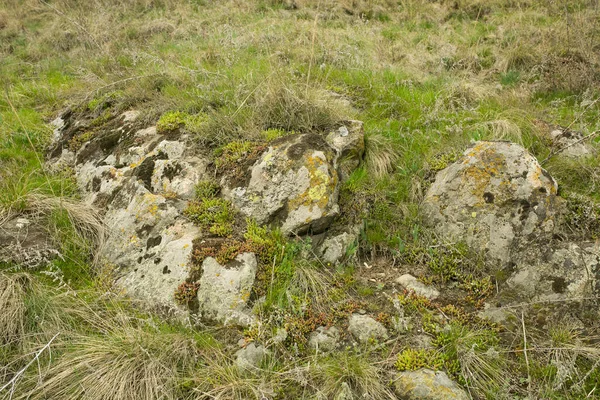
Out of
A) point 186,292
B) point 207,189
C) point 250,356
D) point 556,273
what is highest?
point 207,189

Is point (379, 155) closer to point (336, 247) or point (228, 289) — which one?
point (336, 247)

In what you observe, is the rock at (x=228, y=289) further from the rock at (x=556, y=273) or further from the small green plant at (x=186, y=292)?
the rock at (x=556, y=273)

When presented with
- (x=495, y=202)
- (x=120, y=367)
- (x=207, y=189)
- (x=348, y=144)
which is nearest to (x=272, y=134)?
(x=348, y=144)

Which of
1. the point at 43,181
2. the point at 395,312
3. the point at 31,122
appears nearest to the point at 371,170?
the point at 395,312

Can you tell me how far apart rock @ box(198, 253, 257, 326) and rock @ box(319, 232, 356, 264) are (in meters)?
0.68

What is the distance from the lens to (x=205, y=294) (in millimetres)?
3395

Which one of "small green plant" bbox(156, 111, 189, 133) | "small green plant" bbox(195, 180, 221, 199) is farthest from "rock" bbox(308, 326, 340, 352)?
"small green plant" bbox(156, 111, 189, 133)

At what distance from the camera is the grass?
286 centimetres

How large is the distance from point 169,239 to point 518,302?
3131 mm

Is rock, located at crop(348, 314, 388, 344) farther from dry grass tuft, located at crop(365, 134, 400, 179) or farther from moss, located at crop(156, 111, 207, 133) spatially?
moss, located at crop(156, 111, 207, 133)

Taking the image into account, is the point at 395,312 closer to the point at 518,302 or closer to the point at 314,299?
the point at 314,299

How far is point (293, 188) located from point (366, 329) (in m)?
1.52

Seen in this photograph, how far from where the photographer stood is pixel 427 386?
2.74 m

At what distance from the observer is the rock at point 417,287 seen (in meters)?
Answer: 3.46
